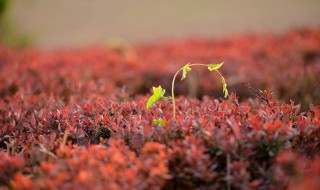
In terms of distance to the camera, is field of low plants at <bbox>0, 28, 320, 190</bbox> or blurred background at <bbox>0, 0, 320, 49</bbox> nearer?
field of low plants at <bbox>0, 28, 320, 190</bbox>

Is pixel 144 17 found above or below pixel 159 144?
above

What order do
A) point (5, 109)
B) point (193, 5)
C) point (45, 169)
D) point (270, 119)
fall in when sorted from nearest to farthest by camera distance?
point (45, 169), point (270, 119), point (5, 109), point (193, 5)

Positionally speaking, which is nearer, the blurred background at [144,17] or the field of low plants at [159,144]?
the field of low plants at [159,144]

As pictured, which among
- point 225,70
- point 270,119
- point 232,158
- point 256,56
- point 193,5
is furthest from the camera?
point 193,5

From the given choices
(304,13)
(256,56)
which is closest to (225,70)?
(256,56)

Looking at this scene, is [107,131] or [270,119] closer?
[270,119]

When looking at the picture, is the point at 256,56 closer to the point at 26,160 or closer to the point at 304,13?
the point at 26,160

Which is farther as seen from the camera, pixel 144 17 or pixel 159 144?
pixel 144 17

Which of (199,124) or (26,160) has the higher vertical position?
(199,124)
